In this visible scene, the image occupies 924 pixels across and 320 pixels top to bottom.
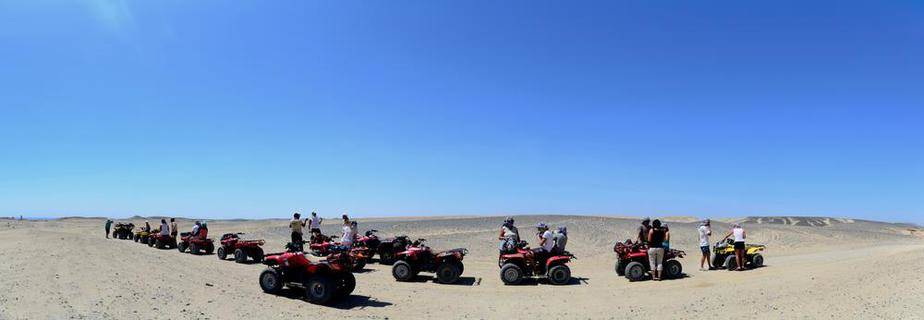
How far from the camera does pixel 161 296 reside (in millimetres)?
10164

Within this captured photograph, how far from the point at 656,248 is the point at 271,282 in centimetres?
1031

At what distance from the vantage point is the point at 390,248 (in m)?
19.9

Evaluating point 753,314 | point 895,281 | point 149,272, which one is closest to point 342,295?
point 149,272

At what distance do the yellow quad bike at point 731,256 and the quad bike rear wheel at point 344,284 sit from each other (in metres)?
12.5

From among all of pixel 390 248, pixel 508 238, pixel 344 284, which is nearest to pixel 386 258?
pixel 390 248

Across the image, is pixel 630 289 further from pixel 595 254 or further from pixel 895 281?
pixel 595 254

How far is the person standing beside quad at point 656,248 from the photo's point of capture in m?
14.7

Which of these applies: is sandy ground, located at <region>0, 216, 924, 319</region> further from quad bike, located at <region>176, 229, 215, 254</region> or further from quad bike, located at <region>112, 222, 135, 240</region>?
quad bike, located at <region>112, 222, 135, 240</region>

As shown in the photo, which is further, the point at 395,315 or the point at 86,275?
the point at 86,275

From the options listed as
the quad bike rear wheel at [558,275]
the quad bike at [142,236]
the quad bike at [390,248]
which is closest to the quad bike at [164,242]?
the quad bike at [142,236]

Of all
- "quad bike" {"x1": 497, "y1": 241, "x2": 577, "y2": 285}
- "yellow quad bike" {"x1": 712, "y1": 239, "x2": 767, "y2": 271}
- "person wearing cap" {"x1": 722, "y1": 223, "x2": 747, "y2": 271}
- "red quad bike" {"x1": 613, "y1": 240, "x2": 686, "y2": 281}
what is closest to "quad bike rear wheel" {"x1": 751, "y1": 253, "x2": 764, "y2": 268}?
"yellow quad bike" {"x1": 712, "y1": 239, "x2": 767, "y2": 271}

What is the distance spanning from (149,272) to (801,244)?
105 ft

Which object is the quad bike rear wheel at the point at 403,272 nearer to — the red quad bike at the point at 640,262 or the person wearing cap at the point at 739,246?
the red quad bike at the point at 640,262

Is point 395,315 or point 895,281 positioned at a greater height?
point 895,281
